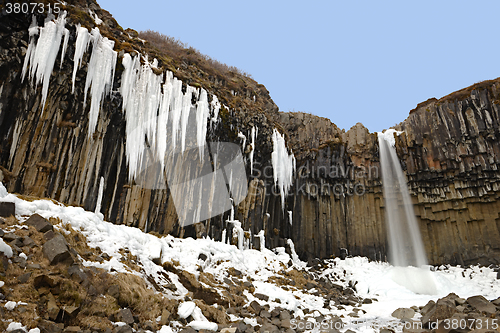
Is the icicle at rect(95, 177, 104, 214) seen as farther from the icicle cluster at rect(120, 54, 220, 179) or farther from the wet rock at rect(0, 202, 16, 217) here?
the wet rock at rect(0, 202, 16, 217)

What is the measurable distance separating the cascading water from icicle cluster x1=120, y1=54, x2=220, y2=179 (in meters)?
14.1

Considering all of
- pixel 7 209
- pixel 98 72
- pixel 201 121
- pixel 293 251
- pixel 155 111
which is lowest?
pixel 293 251

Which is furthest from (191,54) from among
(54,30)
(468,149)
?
(468,149)

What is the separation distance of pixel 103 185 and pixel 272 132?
11.4m

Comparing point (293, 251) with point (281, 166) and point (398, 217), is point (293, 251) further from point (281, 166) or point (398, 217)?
point (398, 217)

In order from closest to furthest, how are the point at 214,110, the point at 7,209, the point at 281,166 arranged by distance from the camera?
the point at 7,209, the point at 214,110, the point at 281,166

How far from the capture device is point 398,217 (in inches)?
839

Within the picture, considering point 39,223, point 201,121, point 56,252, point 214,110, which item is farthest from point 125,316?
point 214,110

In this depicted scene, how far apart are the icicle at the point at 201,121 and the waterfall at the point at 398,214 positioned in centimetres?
1381

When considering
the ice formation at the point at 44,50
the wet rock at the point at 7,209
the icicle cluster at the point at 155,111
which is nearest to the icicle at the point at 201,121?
the icicle cluster at the point at 155,111

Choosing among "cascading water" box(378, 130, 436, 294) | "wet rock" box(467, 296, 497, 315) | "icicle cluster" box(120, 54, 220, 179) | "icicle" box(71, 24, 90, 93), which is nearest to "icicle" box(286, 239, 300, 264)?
"cascading water" box(378, 130, 436, 294)

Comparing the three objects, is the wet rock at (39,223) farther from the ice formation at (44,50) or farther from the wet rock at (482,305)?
the wet rock at (482,305)

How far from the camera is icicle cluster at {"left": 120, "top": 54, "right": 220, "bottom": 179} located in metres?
13.0

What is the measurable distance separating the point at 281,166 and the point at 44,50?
14280 mm
